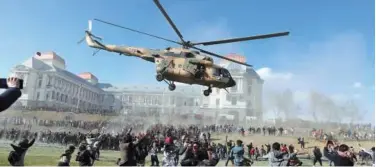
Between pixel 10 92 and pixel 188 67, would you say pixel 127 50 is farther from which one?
pixel 10 92

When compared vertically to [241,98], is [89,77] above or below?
above

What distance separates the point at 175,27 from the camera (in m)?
20.2

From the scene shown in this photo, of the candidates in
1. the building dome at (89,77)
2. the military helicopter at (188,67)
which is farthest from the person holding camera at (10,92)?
the building dome at (89,77)

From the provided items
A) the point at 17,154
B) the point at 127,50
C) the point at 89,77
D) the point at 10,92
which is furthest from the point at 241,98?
the point at 10,92

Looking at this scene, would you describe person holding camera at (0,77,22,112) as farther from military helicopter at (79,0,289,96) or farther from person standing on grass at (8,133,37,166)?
military helicopter at (79,0,289,96)

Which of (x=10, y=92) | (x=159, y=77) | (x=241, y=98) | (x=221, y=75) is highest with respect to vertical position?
(x=241, y=98)

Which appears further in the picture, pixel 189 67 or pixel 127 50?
pixel 127 50

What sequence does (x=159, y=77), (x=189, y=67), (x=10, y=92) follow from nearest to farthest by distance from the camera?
1. (x=10, y=92)
2. (x=189, y=67)
3. (x=159, y=77)

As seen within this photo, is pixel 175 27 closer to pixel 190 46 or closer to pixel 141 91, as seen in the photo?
pixel 190 46

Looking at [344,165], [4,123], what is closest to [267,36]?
[344,165]

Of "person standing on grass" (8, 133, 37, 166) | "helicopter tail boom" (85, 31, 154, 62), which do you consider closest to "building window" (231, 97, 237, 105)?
"helicopter tail boom" (85, 31, 154, 62)

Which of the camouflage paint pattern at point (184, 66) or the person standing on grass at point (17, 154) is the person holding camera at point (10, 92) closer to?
the person standing on grass at point (17, 154)

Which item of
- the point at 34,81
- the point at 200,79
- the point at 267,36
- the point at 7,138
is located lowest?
the point at 7,138

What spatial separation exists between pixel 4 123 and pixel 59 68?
40.4 meters
